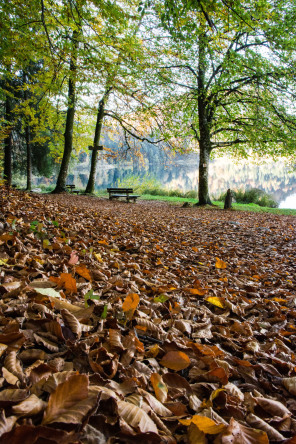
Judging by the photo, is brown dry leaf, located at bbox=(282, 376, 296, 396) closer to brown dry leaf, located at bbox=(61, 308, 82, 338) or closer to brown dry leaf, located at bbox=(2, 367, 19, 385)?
brown dry leaf, located at bbox=(61, 308, 82, 338)

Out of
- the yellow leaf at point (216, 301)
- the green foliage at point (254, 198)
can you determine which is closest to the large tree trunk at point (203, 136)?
the green foliage at point (254, 198)

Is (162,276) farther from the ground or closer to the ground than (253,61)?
closer to the ground

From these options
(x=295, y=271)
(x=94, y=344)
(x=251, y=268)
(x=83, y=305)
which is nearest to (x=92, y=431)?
(x=94, y=344)

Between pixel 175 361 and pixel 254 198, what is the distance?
722 inches

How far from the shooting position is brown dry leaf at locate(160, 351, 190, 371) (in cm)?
124

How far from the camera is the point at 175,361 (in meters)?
1.26

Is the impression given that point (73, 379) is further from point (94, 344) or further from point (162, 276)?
point (162, 276)

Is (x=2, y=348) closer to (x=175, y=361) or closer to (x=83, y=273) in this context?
(x=175, y=361)

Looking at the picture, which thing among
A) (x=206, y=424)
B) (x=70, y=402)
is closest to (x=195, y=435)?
(x=206, y=424)

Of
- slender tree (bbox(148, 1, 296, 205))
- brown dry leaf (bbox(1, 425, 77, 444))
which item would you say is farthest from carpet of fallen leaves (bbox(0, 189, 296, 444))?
slender tree (bbox(148, 1, 296, 205))

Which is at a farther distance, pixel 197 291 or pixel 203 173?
pixel 203 173

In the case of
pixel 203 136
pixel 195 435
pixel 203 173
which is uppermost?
pixel 203 136

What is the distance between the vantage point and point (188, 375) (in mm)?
1249

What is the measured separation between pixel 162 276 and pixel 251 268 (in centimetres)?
156
